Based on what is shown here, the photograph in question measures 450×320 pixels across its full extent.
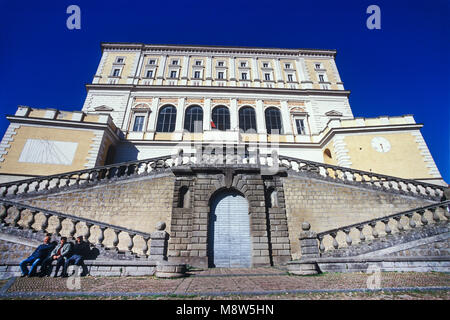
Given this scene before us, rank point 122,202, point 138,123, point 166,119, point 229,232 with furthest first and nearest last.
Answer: point 166,119
point 138,123
point 122,202
point 229,232

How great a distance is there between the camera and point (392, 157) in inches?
614

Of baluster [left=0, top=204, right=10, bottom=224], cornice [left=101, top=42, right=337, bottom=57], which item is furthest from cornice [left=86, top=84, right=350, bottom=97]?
baluster [left=0, top=204, right=10, bottom=224]

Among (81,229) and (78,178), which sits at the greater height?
(78,178)

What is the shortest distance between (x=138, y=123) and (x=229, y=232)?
15.8 meters

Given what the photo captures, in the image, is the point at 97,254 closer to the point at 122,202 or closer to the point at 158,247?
the point at 158,247

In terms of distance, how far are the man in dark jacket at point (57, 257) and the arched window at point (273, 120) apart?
18.0 metres

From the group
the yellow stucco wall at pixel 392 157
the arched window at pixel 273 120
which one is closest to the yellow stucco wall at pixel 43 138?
the arched window at pixel 273 120

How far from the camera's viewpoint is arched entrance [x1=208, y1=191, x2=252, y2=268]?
8.81m

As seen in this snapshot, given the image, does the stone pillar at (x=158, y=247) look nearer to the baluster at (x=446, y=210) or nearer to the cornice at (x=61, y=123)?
the baluster at (x=446, y=210)

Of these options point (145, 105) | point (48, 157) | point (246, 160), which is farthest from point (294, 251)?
point (145, 105)

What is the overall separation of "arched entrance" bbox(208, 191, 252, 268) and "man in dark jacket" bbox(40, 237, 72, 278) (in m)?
5.11

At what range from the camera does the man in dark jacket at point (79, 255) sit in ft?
19.2

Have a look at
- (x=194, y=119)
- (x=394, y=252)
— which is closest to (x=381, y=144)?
(x=394, y=252)
